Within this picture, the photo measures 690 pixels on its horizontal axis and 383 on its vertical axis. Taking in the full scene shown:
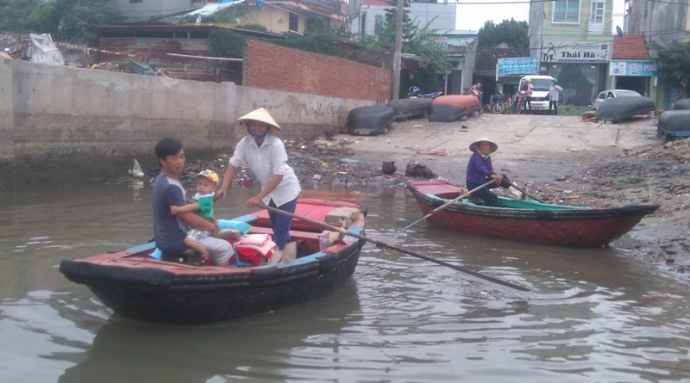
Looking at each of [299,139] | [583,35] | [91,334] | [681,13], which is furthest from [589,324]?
[583,35]

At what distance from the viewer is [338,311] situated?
21.5ft

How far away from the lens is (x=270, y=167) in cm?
675

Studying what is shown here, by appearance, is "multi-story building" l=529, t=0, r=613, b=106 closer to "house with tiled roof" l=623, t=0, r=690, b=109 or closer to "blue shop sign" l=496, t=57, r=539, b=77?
"blue shop sign" l=496, t=57, r=539, b=77

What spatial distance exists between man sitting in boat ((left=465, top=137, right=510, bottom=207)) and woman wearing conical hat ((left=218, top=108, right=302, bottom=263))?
4.03 metres

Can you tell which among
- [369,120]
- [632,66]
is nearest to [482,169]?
[369,120]

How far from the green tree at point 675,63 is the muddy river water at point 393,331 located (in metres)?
26.0

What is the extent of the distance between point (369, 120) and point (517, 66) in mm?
18613

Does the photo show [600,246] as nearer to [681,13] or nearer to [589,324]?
[589,324]

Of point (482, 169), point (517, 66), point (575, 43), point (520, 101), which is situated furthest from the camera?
point (517, 66)

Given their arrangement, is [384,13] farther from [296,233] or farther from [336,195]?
[296,233]

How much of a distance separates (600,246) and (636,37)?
2984 centimetres

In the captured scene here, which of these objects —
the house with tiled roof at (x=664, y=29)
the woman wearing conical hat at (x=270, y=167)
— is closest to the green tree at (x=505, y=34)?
the house with tiled roof at (x=664, y=29)

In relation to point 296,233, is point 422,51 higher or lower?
higher

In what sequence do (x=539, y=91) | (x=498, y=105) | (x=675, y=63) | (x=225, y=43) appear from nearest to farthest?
(x=225, y=43)
(x=539, y=91)
(x=675, y=63)
(x=498, y=105)
